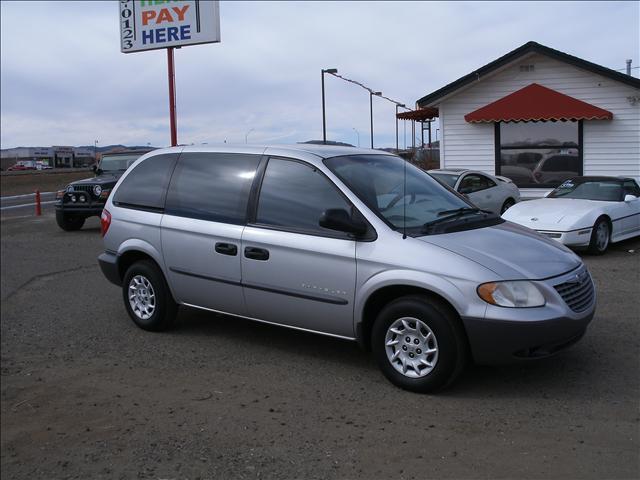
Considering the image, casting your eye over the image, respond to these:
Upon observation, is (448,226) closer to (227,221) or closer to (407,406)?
(407,406)

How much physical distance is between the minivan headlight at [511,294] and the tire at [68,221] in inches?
514

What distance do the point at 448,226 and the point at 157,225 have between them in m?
2.79

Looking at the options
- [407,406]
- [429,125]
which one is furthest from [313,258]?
[429,125]

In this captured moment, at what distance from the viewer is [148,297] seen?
657 cm

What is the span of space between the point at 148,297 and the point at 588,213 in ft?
22.7

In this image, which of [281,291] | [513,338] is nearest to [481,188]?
[281,291]

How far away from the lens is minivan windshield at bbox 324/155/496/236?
17.2 ft

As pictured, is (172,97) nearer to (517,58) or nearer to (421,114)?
(421,114)

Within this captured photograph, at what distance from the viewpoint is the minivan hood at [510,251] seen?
15.3 ft

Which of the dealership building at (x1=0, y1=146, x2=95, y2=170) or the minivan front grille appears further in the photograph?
the dealership building at (x1=0, y1=146, x2=95, y2=170)

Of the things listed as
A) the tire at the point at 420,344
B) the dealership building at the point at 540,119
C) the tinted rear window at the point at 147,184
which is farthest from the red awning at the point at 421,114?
the tire at the point at 420,344

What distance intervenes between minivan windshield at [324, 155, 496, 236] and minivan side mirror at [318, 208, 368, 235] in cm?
23

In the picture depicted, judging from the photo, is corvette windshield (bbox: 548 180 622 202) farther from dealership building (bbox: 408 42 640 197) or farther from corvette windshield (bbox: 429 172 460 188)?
dealership building (bbox: 408 42 640 197)

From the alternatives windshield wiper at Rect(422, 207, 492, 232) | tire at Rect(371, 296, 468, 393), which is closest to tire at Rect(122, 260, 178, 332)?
tire at Rect(371, 296, 468, 393)
